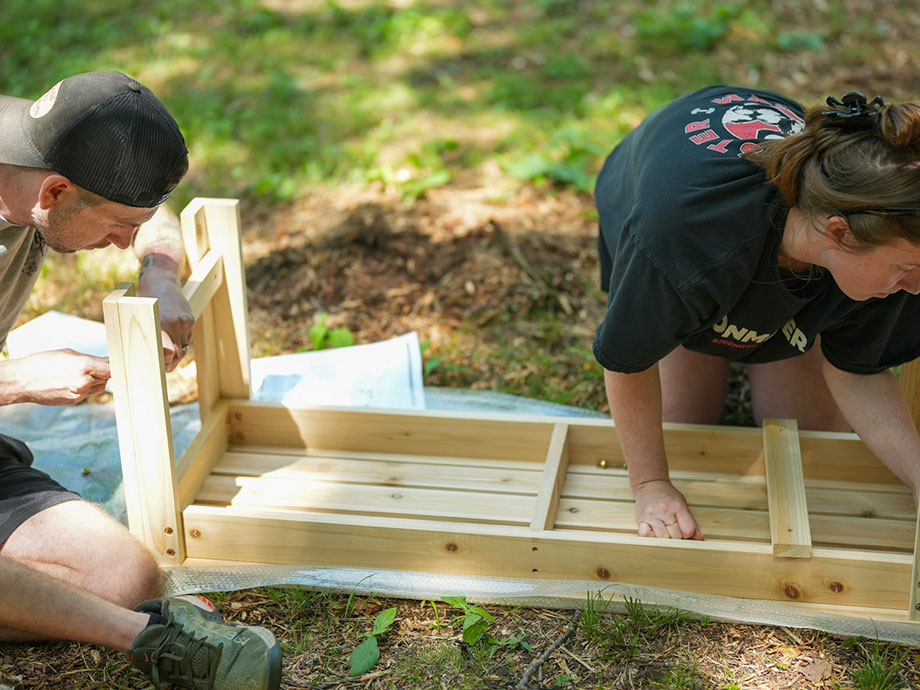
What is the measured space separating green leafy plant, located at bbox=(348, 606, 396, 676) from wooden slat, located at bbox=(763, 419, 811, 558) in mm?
829

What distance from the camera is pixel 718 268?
183 centimetres

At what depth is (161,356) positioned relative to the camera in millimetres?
1911

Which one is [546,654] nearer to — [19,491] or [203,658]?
[203,658]

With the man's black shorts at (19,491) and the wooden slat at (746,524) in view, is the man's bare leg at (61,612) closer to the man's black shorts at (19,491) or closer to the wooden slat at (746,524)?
the man's black shorts at (19,491)

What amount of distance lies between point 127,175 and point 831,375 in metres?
1.65

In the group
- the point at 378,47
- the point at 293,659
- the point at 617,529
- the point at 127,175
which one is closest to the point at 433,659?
the point at 293,659

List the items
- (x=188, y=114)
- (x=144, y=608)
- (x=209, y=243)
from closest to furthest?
1. (x=144, y=608)
2. (x=209, y=243)
3. (x=188, y=114)

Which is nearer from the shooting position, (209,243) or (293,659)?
(293,659)

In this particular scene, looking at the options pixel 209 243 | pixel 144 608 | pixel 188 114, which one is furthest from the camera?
pixel 188 114

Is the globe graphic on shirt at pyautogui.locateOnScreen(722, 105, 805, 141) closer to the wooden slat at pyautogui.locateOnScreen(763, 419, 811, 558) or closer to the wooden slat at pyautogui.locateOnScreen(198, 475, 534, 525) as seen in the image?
the wooden slat at pyautogui.locateOnScreen(763, 419, 811, 558)

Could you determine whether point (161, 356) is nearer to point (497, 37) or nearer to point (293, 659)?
point (293, 659)

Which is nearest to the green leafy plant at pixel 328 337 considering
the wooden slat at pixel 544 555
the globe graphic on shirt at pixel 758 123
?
the wooden slat at pixel 544 555

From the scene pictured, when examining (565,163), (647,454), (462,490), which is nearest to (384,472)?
(462,490)

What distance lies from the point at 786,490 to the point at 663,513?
29 cm
